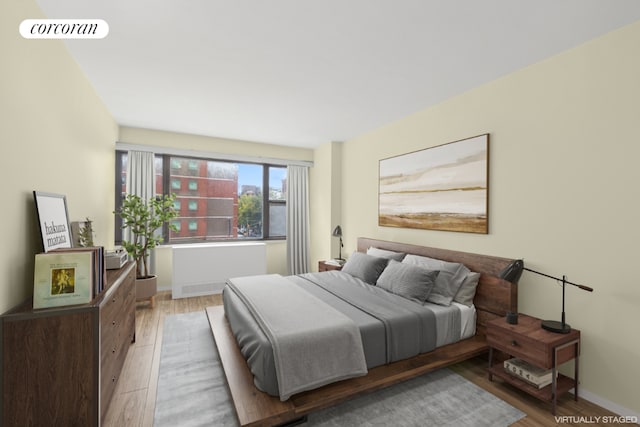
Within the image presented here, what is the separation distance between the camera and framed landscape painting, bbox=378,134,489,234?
9.20ft

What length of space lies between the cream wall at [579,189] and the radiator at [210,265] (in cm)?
338

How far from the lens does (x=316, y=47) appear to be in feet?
7.21

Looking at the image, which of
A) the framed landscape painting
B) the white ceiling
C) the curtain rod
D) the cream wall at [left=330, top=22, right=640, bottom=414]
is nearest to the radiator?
the curtain rod

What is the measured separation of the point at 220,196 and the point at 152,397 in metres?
3.64

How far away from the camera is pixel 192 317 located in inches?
144

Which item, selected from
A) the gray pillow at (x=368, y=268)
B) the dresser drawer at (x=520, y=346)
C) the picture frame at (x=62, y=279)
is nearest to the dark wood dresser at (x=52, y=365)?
the picture frame at (x=62, y=279)

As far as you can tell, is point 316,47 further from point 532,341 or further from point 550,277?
point 532,341

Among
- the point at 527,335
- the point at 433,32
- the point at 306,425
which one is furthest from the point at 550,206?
the point at 306,425

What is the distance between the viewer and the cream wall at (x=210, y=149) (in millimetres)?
4453

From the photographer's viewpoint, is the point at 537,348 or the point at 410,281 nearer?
the point at 537,348

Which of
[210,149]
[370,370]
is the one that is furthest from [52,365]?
[210,149]

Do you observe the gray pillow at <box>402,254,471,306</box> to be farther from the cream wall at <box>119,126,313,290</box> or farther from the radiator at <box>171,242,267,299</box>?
the cream wall at <box>119,126,313,290</box>

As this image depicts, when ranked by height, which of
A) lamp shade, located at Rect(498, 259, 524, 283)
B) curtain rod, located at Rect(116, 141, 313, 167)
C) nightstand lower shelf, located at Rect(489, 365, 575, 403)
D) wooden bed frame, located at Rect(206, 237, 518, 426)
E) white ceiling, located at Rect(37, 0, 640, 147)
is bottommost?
nightstand lower shelf, located at Rect(489, 365, 575, 403)

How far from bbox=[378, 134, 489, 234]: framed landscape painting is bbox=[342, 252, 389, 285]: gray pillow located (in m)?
0.63
